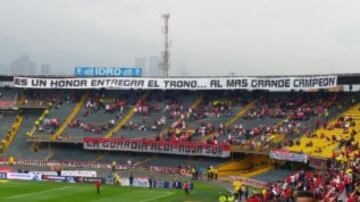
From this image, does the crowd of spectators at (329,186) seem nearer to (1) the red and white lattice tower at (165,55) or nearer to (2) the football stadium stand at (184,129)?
(2) the football stadium stand at (184,129)

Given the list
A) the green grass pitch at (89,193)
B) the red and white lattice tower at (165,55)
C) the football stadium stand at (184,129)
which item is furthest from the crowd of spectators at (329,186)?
the red and white lattice tower at (165,55)

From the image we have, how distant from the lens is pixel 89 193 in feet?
154

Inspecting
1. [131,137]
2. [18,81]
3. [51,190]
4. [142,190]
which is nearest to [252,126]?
[131,137]

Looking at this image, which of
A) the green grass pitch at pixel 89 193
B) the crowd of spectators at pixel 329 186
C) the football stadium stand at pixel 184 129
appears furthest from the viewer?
the football stadium stand at pixel 184 129

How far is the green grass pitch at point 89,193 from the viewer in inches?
1719

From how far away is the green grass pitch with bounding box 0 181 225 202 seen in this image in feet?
143

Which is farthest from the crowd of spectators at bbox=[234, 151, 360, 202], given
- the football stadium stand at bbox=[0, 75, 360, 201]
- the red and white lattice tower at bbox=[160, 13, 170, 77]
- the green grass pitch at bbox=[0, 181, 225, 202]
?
Answer: the red and white lattice tower at bbox=[160, 13, 170, 77]

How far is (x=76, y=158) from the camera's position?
6575cm

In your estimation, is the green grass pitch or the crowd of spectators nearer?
the crowd of spectators

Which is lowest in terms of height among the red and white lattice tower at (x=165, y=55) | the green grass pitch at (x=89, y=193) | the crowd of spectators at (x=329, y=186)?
the green grass pitch at (x=89, y=193)

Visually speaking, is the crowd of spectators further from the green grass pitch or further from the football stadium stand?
the football stadium stand

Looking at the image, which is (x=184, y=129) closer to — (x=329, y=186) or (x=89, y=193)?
(x=89, y=193)

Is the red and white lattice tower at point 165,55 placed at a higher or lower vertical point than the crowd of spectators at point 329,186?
higher

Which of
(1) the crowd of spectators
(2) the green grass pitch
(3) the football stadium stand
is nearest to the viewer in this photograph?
(1) the crowd of spectators
